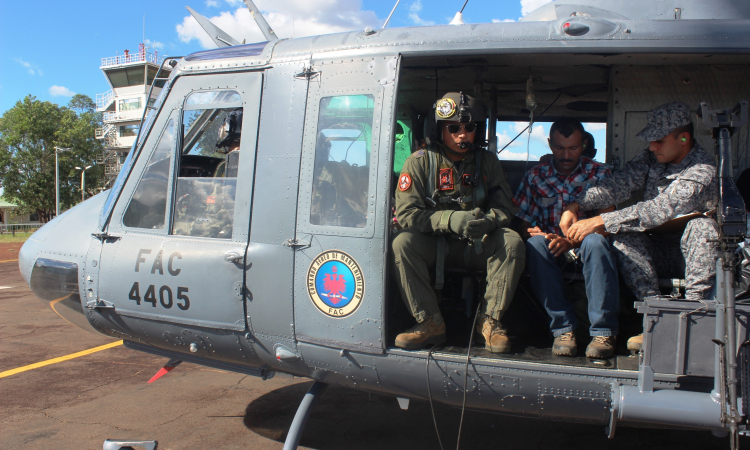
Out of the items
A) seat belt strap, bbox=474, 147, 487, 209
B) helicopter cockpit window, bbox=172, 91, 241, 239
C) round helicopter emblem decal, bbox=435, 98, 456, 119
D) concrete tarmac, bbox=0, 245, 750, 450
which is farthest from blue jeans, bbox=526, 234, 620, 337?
helicopter cockpit window, bbox=172, 91, 241, 239

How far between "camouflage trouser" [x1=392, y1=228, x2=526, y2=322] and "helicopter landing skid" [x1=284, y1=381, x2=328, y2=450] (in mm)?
832

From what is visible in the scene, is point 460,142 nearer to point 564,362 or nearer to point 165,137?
point 564,362

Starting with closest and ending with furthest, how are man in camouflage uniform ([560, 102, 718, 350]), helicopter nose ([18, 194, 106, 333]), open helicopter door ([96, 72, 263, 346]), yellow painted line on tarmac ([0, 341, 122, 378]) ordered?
man in camouflage uniform ([560, 102, 718, 350]) → open helicopter door ([96, 72, 263, 346]) → helicopter nose ([18, 194, 106, 333]) → yellow painted line on tarmac ([0, 341, 122, 378])

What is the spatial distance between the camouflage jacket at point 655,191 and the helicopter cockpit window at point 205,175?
2300mm

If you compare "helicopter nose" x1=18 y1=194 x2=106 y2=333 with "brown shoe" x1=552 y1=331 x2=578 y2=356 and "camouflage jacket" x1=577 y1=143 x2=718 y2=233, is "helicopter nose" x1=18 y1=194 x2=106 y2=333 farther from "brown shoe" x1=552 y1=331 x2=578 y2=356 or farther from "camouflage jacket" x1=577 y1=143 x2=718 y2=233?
"camouflage jacket" x1=577 y1=143 x2=718 y2=233

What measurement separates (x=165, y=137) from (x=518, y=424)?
3.50 metres

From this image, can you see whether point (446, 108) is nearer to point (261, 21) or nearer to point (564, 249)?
point (564, 249)

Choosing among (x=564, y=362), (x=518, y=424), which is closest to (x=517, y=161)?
(x=518, y=424)

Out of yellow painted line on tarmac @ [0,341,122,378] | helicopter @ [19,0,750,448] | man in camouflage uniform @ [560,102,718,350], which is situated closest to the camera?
helicopter @ [19,0,750,448]

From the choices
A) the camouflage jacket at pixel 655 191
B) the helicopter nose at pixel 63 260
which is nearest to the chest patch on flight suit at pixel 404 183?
the camouflage jacket at pixel 655 191

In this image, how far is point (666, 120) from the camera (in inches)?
118

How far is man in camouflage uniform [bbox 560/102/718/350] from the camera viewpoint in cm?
271

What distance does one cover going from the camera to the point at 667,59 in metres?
3.10

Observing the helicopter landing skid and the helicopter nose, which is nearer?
the helicopter landing skid
